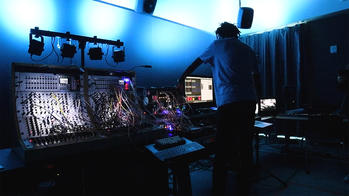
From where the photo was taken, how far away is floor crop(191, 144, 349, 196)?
221cm

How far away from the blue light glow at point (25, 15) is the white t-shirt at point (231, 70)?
1.43m

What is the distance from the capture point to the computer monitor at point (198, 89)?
8.92 feet

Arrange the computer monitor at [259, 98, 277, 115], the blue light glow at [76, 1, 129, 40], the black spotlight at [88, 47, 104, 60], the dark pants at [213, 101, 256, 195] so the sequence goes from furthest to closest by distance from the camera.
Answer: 1. the computer monitor at [259, 98, 277, 115]
2. the blue light glow at [76, 1, 129, 40]
3. the black spotlight at [88, 47, 104, 60]
4. the dark pants at [213, 101, 256, 195]

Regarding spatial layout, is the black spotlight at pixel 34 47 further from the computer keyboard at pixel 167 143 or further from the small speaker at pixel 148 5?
the small speaker at pixel 148 5

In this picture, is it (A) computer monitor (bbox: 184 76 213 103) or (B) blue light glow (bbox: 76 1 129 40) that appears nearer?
(B) blue light glow (bbox: 76 1 129 40)

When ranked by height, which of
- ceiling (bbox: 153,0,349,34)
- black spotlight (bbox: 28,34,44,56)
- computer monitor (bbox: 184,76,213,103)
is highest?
ceiling (bbox: 153,0,349,34)

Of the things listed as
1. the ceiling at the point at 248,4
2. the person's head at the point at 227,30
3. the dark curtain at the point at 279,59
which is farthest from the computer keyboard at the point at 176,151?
the dark curtain at the point at 279,59

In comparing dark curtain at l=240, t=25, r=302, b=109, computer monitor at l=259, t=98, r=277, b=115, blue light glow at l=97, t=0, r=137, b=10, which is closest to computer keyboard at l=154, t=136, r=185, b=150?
blue light glow at l=97, t=0, r=137, b=10

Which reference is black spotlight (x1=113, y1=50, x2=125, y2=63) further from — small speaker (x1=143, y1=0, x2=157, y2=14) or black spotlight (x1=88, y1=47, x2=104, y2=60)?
small speaker (x1=143, y1=0, x2=157, y2=14)

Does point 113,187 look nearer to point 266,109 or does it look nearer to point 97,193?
point 97,193

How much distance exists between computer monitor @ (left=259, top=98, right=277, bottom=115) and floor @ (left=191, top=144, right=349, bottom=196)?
0.66 metres

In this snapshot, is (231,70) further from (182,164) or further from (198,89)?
(198,89)

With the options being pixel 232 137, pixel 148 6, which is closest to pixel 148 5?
pixel 148 6

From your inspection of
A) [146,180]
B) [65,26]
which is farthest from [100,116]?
[65,26]
